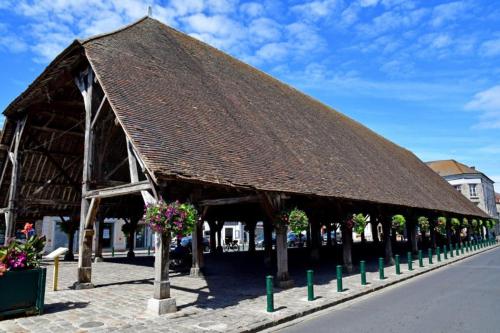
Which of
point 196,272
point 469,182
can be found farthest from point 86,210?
point 469,182

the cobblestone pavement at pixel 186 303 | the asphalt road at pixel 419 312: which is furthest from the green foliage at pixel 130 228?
the asphalt road at pixel 419 312

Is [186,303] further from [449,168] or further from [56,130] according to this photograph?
[449,168]

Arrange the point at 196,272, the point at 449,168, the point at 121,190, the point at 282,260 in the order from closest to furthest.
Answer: the point at 121,190
the point at 282,260
the point at 196,272
the point at 449,168

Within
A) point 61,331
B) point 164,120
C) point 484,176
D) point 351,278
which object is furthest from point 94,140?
point 484,176

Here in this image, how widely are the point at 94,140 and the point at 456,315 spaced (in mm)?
10065

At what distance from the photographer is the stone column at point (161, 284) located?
24.1 feet

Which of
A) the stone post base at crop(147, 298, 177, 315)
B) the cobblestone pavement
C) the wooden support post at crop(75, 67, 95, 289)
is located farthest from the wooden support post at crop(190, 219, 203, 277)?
the stone post base at crop(147, 298, 177, 315)

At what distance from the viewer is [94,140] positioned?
1099 centimetres

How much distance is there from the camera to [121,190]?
9.05m

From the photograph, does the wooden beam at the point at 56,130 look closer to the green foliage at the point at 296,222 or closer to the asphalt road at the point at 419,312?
the green foliage at the point at 296,222

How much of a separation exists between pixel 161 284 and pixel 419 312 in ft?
17.1

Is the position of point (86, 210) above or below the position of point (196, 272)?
above

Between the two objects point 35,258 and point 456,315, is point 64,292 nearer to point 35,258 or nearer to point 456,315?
point 35,258

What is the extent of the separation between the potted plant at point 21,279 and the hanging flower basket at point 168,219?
242 centimetres
